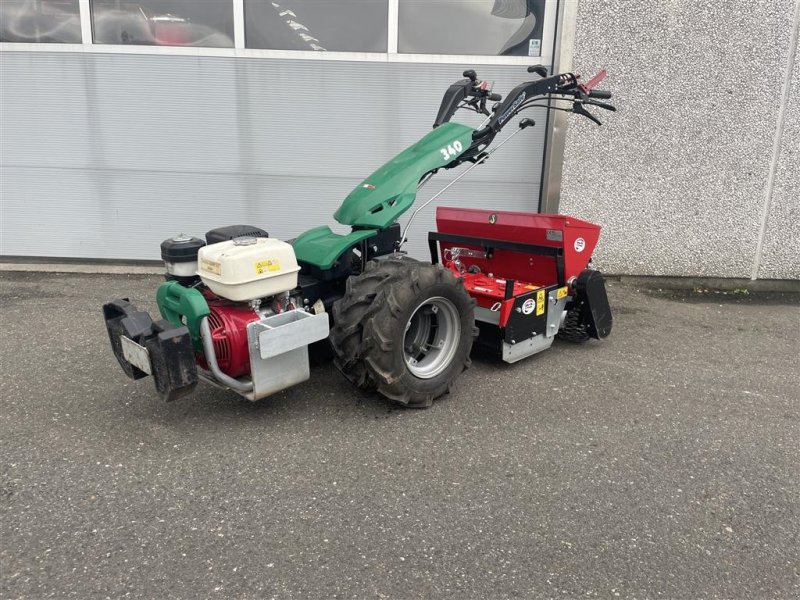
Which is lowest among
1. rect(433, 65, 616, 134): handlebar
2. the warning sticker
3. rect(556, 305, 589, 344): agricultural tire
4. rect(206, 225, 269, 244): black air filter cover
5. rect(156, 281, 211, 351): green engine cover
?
rect(556, 305, 589, 344): agricultural tire

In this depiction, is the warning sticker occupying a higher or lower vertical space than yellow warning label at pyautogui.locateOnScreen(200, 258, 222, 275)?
lower

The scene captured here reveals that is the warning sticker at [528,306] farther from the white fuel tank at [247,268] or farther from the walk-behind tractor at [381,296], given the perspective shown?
the white fuel tank at [247,268]

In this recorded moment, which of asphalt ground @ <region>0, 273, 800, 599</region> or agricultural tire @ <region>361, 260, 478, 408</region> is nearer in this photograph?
asphalt ground @ <region>0, 273, 800, 599</region>

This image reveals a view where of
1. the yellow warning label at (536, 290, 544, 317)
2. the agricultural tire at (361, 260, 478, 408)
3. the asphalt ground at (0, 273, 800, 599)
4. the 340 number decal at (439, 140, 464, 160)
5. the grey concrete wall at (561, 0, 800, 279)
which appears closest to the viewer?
the asphalt ground at (0, 273, 800, 599)

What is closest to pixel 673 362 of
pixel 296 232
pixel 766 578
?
pixel 766 578

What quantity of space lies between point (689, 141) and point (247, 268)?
521cm

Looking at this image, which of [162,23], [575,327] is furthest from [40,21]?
[575,327]

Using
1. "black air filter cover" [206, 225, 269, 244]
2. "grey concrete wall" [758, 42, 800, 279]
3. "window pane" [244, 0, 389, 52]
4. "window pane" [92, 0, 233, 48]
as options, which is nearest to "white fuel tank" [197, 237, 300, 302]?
"black air filter cover" [206, 225, 269, 244]

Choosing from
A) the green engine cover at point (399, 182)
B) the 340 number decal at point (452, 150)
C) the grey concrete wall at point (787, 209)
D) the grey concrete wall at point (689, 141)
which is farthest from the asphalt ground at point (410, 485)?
the grey concrete wall at point (787, 209)

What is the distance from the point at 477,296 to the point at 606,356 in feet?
3.85

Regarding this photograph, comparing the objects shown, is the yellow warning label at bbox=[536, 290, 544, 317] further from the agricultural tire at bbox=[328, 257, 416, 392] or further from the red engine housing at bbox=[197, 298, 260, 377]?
the red engine housing at bbox=[197, 298, 260, 377]

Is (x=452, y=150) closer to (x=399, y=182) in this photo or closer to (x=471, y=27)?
(x=399, y=182)

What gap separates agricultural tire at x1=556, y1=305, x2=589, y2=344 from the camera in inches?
183

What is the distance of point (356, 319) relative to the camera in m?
3.30
